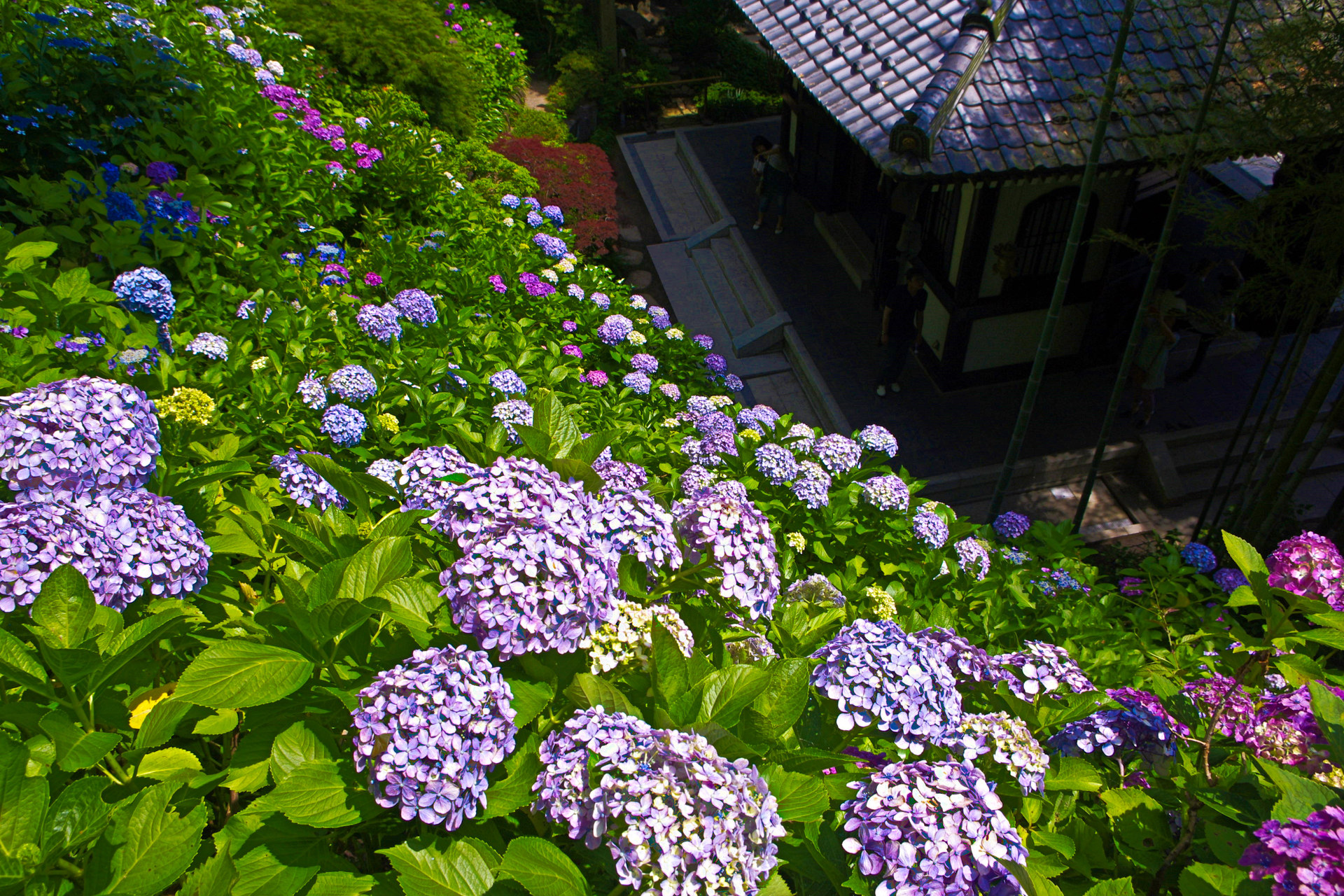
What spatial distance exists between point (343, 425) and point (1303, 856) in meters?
2.91

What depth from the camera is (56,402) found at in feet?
5.69

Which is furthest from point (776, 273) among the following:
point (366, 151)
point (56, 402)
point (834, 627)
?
point (56, 402)

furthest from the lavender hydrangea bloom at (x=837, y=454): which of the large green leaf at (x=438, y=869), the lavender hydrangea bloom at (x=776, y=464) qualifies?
the large green leaf at (x=438, y=869)

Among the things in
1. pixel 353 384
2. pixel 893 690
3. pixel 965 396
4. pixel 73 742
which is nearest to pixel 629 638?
pixel 893 690

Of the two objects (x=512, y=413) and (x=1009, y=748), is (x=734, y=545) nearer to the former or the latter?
(x=1009, y=748)

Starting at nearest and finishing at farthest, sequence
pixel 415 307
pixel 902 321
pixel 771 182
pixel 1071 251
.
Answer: pixel 415 307 < pixel 1071 251 < pixel 902 321 < pixel 771 182

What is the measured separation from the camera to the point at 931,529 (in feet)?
11.8

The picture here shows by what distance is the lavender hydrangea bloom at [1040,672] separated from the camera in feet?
6.27

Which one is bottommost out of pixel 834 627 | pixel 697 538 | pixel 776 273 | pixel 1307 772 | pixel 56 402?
pixel 776 273

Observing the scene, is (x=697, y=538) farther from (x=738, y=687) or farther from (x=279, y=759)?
(x=279, y=759)

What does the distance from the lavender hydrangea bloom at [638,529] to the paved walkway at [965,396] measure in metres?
6.54

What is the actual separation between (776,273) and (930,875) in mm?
9956

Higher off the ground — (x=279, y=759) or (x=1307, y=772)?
(x=279, y=759)

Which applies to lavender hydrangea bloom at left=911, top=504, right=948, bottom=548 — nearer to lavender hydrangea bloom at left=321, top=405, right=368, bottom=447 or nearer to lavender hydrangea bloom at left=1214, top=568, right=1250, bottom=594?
lavender hydrangea bloom at left=1214, top=568, right=1250, bottom=594
